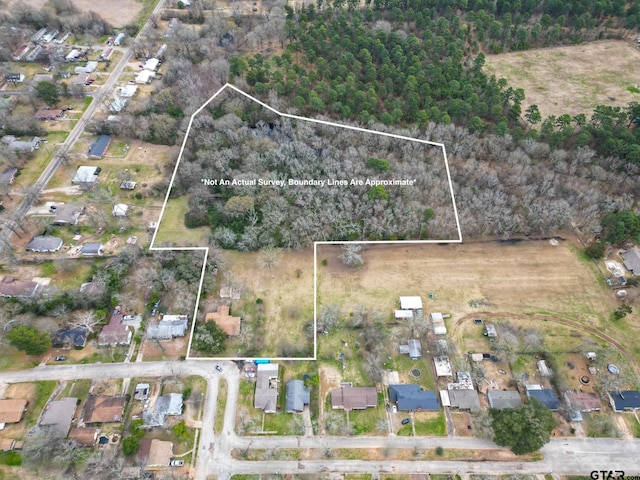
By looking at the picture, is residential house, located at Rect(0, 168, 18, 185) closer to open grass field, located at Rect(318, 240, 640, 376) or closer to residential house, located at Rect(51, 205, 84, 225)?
residential house, located at Rect(51, 205, 84, 225)

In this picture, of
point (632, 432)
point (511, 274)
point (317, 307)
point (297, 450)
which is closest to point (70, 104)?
point (317, 307)

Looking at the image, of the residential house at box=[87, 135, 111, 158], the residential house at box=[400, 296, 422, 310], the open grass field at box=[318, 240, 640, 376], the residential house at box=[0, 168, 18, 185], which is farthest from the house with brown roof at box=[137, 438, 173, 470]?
the residential house at box=[87, 135, 111, 158]

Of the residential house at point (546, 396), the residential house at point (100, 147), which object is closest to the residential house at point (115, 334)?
the residential house at point (100, 147)

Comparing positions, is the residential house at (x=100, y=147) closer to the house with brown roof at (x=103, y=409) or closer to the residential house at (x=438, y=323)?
the house with brown roof at (x=103, y=409)

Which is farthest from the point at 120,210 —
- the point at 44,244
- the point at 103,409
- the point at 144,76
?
the point at 144,76

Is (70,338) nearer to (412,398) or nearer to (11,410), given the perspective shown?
(11,410)
